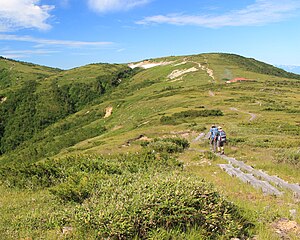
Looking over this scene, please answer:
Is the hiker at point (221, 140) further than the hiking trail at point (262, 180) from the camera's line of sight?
Yes

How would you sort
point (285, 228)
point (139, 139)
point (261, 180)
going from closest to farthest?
1. point (285, 228)
2. point (261, 180)
3. point (139, 139)

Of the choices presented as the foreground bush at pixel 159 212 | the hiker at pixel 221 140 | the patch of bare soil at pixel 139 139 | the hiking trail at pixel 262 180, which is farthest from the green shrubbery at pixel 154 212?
the patch of bare soil at pixel 139 139

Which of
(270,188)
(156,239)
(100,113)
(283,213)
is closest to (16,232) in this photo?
(156,239)

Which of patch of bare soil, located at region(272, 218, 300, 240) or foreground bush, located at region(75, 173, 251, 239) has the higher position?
foreground bush, located at region(75, 173, 251, 239)

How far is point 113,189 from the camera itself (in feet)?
25.6

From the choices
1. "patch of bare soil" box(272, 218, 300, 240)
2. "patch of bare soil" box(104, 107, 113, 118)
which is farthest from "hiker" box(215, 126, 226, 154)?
"patch of bare soil" box(104, 107, 113, 118)

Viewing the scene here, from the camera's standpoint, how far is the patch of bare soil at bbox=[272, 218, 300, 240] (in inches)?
277

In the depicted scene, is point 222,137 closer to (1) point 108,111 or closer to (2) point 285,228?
(2) point 285,228

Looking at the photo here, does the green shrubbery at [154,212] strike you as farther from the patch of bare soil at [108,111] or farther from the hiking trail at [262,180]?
the patch of bare soil at [108,111]

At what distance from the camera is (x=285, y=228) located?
291 inches

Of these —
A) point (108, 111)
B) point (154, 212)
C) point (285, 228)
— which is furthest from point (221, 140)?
point (108, 111)

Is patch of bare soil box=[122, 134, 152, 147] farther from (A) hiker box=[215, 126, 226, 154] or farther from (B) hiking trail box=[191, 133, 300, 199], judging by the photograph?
(B) hiking trail box=[191, 133, 300, 199]

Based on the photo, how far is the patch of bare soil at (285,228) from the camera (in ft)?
23.1

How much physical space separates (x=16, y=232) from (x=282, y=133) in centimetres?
3039
